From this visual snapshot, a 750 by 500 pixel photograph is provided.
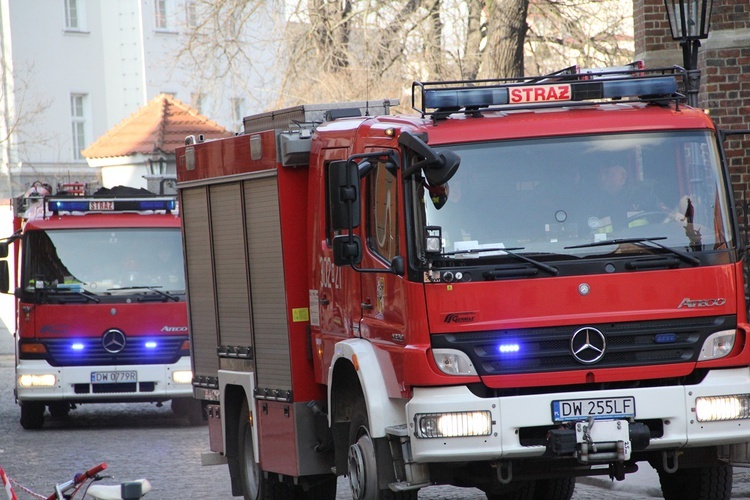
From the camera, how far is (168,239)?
17531mm

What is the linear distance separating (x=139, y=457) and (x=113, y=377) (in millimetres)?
2984

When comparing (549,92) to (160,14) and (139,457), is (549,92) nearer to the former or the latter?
(139,457)

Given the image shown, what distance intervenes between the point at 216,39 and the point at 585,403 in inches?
781

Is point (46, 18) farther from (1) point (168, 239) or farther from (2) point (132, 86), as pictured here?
(1) point (168, 239)

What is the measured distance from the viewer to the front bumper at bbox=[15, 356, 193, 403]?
55.0 feet

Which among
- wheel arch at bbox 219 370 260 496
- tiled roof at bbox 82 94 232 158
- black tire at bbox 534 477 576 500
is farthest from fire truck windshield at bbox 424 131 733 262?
tiled roof at bbox 82 94 232 158

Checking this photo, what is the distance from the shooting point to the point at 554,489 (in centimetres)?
1015

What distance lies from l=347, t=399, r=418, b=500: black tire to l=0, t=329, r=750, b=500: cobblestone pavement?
105 inches

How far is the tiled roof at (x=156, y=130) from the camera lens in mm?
31812

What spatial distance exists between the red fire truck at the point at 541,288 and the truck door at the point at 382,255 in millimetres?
17

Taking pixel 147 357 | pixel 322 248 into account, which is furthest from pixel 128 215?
pixel 322 248

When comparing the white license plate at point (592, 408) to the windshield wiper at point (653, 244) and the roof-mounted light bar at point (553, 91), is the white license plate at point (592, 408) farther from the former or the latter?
the roof-mounted light bar at point (553, 91)

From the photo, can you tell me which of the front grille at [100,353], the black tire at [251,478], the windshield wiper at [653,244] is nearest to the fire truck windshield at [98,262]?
the front grille at [100,353]

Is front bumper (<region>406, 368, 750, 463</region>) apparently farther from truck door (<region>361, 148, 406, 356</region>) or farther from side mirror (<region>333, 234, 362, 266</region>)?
side mirror (<region>333, 234, 362, 266</region>)
